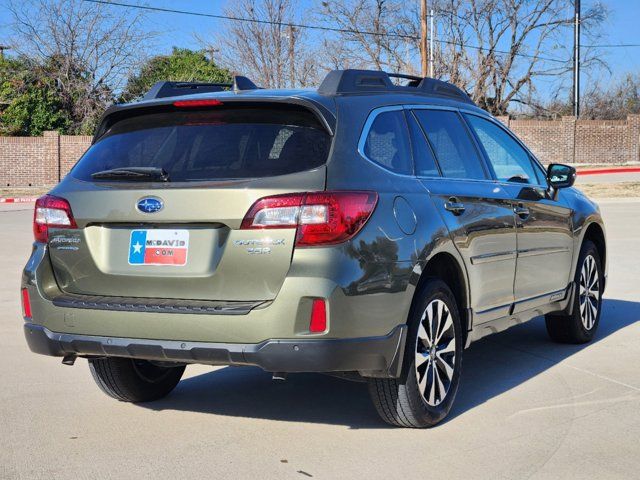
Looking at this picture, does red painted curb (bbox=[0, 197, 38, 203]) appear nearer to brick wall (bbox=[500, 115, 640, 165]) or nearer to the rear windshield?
brick wall (bbox=[500, 115, 640, 165])

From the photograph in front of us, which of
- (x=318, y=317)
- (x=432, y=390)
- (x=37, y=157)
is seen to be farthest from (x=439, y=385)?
(x=37, y=157)

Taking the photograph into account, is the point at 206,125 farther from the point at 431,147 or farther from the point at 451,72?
the point at 451,72

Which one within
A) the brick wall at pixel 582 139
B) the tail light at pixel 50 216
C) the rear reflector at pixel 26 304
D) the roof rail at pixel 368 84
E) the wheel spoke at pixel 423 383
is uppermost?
the brick wall at pixel 582 139

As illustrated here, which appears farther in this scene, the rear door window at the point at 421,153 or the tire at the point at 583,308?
the tire at the point at 583,308

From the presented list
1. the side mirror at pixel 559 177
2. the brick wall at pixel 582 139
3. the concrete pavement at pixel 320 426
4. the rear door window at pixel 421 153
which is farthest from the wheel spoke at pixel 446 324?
the brick wall at pixel 582 139

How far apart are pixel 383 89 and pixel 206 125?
43.1 inches

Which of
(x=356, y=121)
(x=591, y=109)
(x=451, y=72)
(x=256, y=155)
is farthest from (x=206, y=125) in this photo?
(x=591, y=109)

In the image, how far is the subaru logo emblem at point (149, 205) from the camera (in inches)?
185

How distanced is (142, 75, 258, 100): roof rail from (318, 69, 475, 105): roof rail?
1.58 ft

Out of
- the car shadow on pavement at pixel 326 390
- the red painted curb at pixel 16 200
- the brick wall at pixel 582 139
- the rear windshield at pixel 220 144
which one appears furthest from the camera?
the brick wall at pixel 582 139

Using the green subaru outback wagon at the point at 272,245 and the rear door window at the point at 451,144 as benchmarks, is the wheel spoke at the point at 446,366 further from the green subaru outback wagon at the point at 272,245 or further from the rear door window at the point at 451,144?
the rear door window at the point at 451,144

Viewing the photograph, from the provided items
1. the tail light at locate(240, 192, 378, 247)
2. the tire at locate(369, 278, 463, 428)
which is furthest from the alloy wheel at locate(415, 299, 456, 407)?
the tail light at locate(240, 192, 378, 247)

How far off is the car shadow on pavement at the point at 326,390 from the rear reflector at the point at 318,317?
105 centimetres

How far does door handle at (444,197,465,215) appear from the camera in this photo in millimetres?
5406
